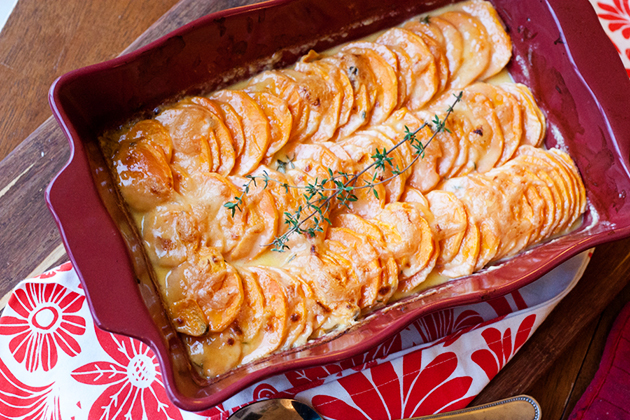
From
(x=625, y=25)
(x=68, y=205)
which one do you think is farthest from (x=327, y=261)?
(x=625, y=25)

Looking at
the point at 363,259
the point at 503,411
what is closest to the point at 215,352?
the point at 363,259

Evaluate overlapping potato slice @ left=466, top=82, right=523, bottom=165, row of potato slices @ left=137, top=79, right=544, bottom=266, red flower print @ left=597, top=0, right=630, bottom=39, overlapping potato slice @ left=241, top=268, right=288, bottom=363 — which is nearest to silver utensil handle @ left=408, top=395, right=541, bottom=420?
overlapping potato slice @ left=241, top=268, right=288, bottom=363

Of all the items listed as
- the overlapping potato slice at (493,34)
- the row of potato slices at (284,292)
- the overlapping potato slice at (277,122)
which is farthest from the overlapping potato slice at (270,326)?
the overlapping potato slice at (493,34)

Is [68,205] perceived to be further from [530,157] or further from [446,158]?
[530,157]

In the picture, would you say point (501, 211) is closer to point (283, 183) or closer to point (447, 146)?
point (447, 146)

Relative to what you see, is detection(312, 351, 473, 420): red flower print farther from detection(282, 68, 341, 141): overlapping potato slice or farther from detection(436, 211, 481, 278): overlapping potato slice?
detection(282, 68, 341, 141): overlapping potato slice

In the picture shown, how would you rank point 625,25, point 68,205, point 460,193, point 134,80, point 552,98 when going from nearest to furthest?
point 68,205, point 134,80, point 460,193, point 552,98, point 625,25
